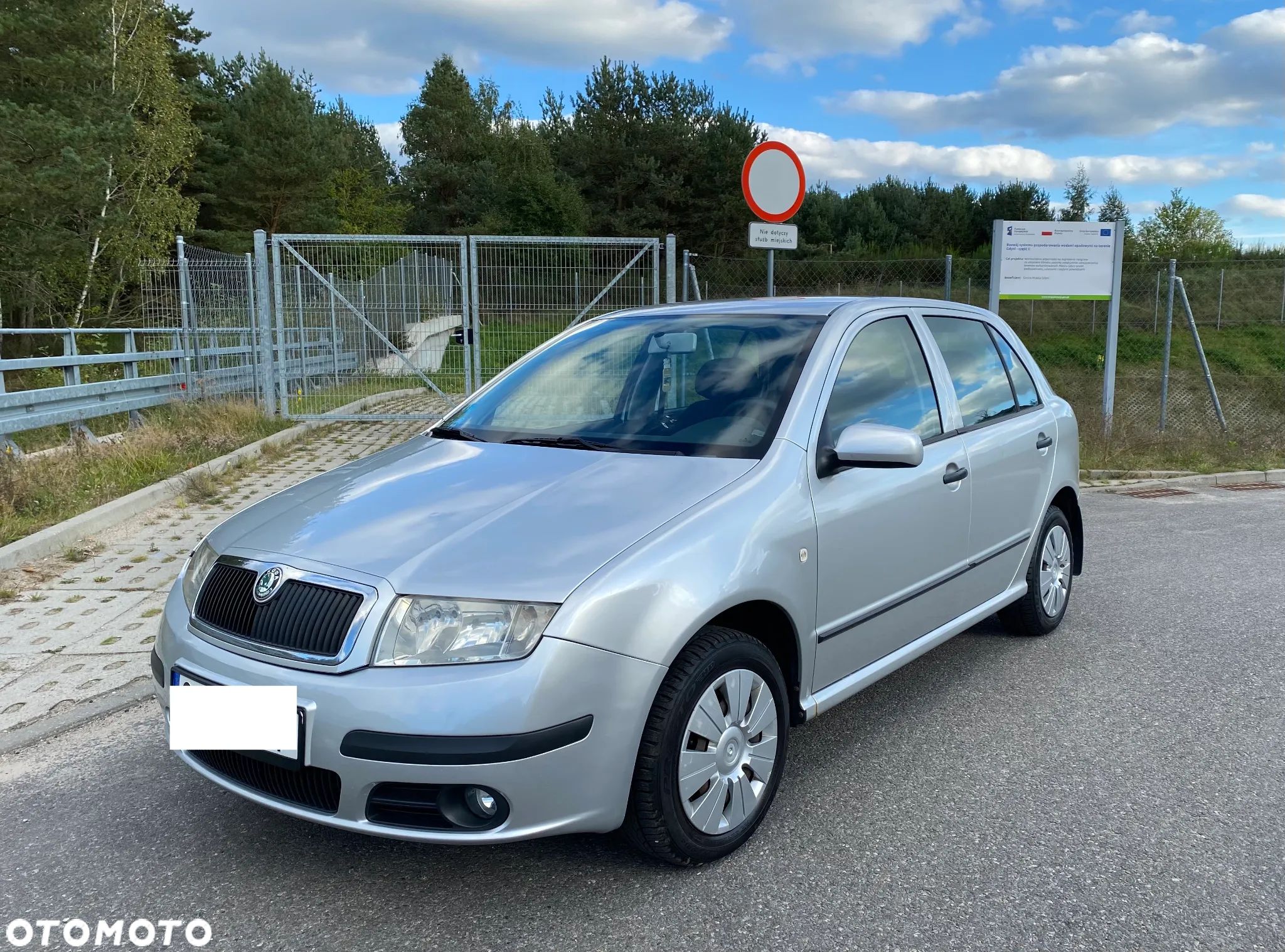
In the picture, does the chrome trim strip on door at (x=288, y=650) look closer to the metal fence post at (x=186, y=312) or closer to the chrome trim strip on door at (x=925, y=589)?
the chrome trim strip on door at (x=925, y=589)

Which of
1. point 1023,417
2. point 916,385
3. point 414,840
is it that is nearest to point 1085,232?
point 1023,417

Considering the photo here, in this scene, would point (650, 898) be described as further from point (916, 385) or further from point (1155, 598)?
point (1155, 598)

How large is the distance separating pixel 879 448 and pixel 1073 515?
253 cm

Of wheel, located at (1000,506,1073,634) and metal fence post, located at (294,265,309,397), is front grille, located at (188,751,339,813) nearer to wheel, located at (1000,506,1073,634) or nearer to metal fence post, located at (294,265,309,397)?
wheel, located at (1000,506,1073,634)

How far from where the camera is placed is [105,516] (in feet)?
22.1

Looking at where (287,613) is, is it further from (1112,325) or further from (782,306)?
(1112,325)

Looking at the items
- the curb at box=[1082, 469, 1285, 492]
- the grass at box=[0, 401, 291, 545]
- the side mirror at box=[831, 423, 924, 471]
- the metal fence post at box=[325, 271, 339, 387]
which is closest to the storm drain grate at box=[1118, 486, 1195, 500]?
the curb at box=[1082, 469, 1285, 492]

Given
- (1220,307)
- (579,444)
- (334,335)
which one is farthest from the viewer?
(1220,307)

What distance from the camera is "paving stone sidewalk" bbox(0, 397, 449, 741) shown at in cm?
414

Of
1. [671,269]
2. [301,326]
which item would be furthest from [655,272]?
[301,326]

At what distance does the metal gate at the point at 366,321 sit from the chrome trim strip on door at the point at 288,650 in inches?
366

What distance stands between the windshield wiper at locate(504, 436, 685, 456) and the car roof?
0.89 m

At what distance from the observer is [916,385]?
153 inches

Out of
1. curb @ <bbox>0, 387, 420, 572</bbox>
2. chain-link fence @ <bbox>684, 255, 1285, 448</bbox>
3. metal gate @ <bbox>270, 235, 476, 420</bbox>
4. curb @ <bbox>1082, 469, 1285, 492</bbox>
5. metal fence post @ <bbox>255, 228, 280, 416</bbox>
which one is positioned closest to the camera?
curb @ <bbox>0, 387, 420, 572</bbox>
